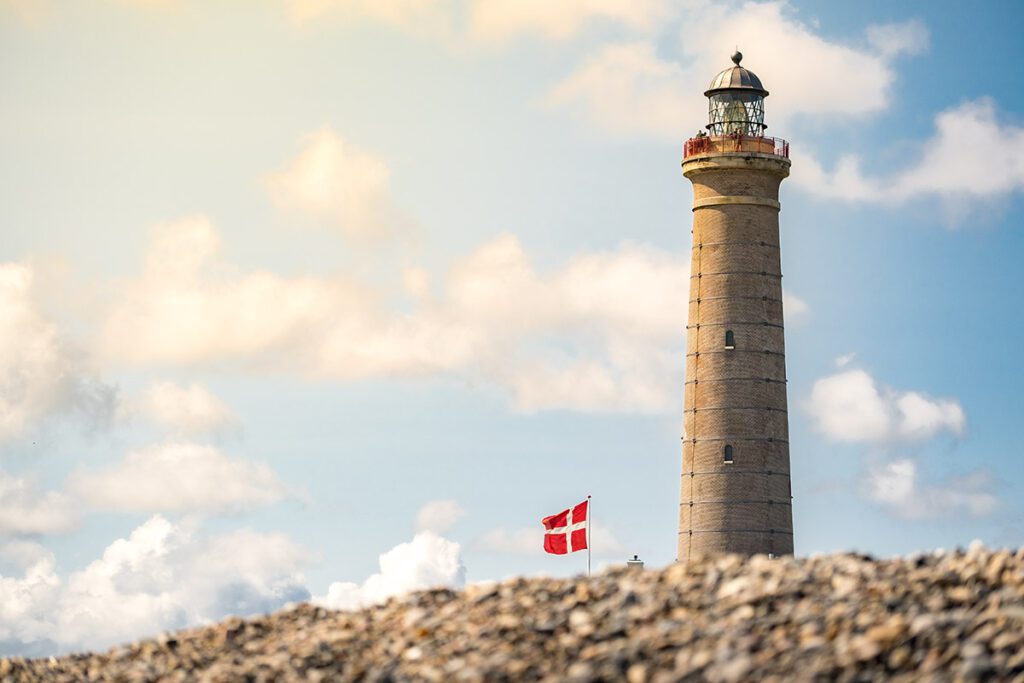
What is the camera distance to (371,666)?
79.6 feet

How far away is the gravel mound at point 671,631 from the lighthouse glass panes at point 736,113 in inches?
1752

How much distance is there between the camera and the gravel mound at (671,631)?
22.1 m

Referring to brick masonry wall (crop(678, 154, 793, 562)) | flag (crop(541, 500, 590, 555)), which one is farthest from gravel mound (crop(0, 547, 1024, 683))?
brick masonry wall (crop(678, 154, 793, 562))

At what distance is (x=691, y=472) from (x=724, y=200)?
10.1 m

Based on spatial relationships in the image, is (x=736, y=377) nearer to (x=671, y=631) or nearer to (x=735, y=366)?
(x=735, y=366)

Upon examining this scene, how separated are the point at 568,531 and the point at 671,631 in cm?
3353

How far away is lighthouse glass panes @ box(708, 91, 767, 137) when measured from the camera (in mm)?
69812

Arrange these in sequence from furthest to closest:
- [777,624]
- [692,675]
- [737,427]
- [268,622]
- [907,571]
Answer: [737,427] < [268,622] < [907,571] < [777,624] < [692,675]

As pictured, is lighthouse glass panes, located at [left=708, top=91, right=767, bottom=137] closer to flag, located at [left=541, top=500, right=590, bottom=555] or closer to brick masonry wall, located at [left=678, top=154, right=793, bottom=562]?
brick masonry wall, located at [left=678, top=154, right=793, bottom=562]

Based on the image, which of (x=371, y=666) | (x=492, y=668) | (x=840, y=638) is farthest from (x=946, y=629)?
(x=371, y=666)

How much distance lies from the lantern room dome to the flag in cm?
2151

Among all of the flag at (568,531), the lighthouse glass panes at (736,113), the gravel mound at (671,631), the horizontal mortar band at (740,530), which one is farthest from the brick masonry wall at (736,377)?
the gravel mound at (671,631)

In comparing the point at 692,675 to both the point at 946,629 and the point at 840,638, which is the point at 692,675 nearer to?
the point at 840,638

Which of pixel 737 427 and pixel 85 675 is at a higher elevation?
pixel 737 427
